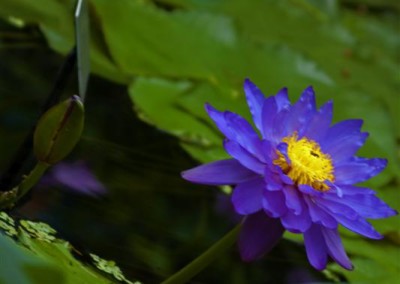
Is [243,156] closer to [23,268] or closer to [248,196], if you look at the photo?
[248,196]

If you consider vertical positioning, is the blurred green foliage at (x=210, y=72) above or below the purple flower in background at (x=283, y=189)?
below

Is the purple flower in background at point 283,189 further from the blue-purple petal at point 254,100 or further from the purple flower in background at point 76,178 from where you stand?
the purple flower in background at point 76,178

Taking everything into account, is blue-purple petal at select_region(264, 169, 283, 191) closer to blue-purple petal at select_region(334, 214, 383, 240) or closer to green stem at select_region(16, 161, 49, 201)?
blue-purple petal at select_region(334, 214, 383, 240)

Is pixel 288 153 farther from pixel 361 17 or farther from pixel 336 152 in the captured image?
pixel 361 17

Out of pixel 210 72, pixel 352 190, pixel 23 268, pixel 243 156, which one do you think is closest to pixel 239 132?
pixel 243 156

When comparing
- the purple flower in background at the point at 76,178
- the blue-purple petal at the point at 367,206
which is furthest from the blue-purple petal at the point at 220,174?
the purple flower in background at the point at 76,178

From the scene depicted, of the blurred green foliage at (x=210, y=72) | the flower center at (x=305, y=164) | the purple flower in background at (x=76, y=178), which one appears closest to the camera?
the flower center at (x=305, y=164)
